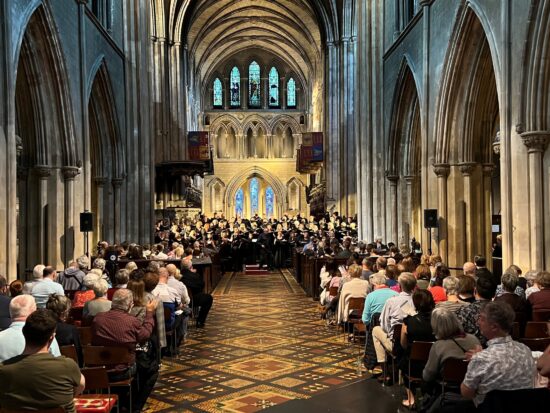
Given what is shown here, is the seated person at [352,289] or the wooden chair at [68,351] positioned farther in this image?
the seated person at [352,289]

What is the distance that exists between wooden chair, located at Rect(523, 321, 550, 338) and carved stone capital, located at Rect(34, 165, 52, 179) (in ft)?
37.6

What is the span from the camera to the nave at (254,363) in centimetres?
676

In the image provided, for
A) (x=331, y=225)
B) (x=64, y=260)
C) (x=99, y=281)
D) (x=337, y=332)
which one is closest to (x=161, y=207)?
(x=331, y=225)

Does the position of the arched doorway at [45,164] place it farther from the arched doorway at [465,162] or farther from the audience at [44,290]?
the arched doorway at [465,162]

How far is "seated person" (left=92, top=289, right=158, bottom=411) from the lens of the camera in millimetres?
5992

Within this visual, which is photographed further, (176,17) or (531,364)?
(176,17)

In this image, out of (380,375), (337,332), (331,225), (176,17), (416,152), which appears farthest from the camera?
(176,17)

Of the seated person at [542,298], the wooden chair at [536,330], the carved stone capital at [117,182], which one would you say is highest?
the carved stone capital at [117,182]

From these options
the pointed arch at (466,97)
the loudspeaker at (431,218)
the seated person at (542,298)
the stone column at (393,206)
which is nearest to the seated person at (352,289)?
the seated person at (542,298)

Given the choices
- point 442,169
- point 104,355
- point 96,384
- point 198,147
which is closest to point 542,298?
point 104,355

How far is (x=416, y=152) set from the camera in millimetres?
20734

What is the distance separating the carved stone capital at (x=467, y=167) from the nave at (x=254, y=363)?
5.06 metres

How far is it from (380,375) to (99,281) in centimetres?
342

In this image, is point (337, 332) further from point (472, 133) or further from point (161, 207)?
point (161, 207)
